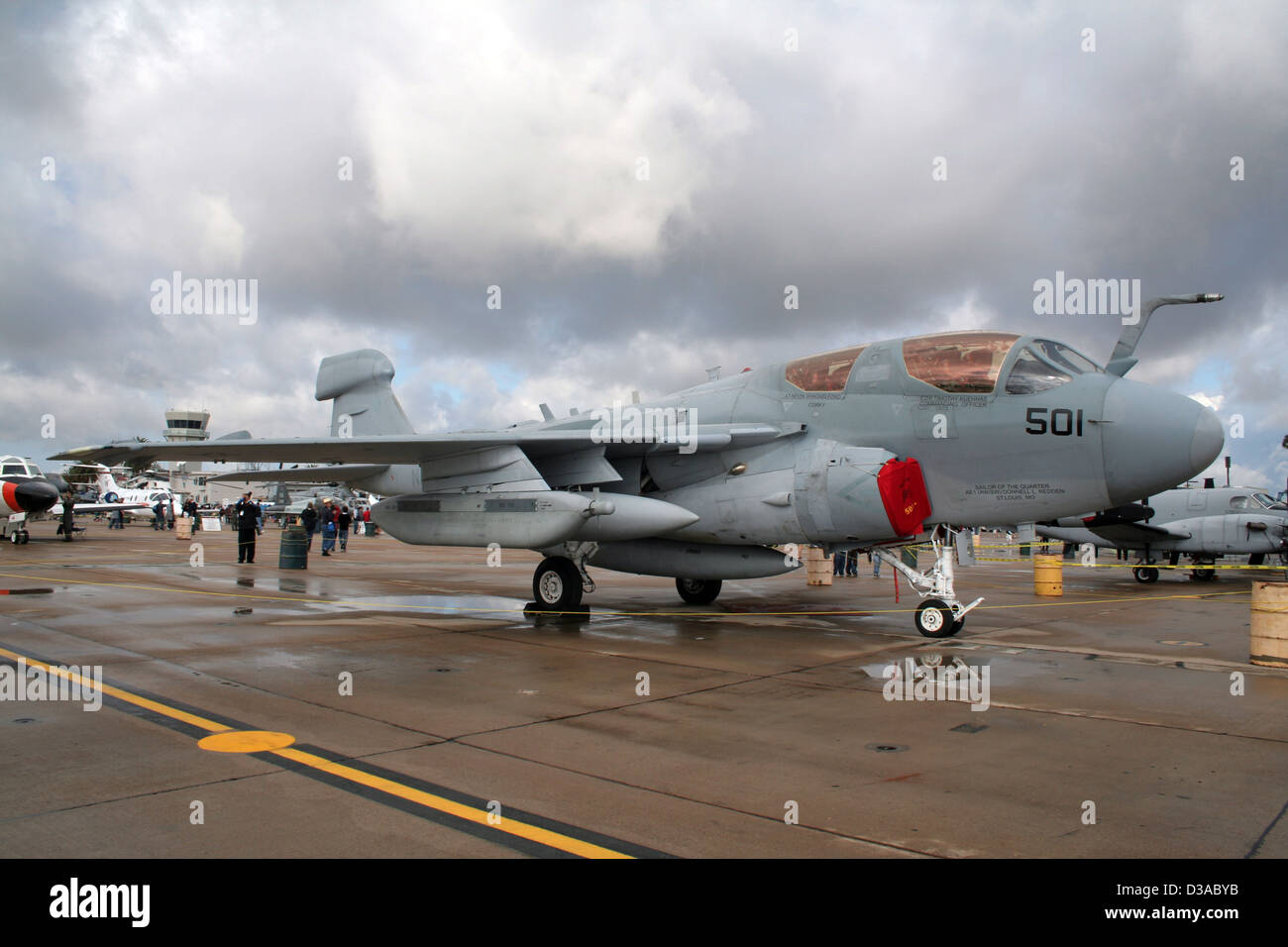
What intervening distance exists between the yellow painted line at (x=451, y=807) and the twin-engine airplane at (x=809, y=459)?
594 cm

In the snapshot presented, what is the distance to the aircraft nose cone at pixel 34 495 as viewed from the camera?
26.7 m

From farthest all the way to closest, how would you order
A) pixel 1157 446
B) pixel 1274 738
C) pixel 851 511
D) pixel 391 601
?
pixel 391 601 → pixel 851 511 → pixel 1157 446 → pixel 1274 738

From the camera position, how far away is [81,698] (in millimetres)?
6523

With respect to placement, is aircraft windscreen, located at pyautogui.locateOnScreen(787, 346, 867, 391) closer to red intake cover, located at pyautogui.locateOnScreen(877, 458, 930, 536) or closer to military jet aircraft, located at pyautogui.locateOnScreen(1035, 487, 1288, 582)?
red intake cover, located at pyautogui.locateOnScreen(877, 458, 930, 536)

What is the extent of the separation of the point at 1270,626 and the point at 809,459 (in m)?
5.18

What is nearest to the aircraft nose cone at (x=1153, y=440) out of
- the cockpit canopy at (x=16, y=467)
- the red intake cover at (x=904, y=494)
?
the red intake cover at (x=904, y=494)

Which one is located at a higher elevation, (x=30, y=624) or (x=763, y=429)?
(x=763, y=429)

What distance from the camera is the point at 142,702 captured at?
6441 mm

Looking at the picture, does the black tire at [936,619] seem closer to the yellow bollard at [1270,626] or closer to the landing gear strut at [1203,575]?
the yellow bollard at [1270,626]
